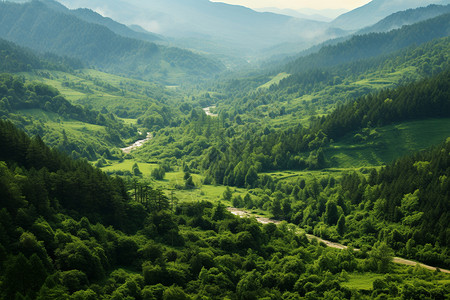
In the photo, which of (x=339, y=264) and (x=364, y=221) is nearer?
(x=339, y=264)

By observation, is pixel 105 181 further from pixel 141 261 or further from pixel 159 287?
pixel 159 287

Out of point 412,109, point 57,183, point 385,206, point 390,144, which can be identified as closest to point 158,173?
point 390,144

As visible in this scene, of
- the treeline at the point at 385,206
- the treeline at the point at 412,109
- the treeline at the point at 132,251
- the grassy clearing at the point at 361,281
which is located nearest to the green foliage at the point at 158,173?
the treeline at the point at 385,206

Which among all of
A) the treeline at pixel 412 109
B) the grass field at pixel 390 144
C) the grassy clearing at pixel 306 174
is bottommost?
the grassy clearing at pixel 306 174

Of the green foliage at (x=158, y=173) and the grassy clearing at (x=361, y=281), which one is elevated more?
the grassy clearing at (x=361, y=281)

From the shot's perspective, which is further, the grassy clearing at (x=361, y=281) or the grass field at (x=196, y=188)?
the grass field at (x=196, y=188)

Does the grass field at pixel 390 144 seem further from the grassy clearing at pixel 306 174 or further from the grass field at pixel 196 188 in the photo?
the grass field at pixel 196 188

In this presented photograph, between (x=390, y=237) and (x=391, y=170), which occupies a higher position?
(x=391, y=170)

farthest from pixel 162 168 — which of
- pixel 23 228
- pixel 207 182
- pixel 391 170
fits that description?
pixel 23 228
